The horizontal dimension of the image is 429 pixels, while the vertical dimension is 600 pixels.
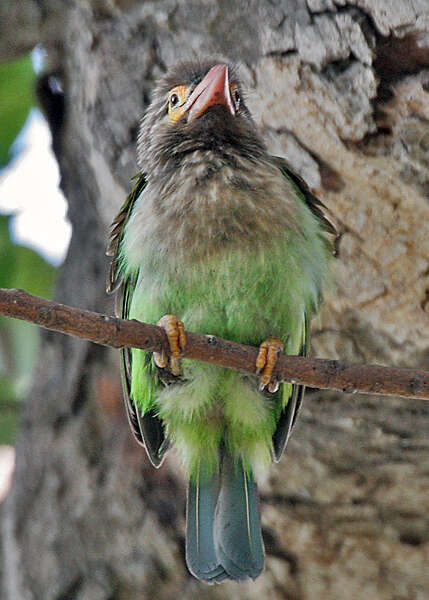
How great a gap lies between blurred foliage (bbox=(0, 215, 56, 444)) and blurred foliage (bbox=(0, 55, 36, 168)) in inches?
13.6

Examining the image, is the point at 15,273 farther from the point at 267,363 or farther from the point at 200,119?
the point at 267,363

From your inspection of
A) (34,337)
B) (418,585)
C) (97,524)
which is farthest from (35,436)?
(418,585)

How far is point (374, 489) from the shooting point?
2.78 meters

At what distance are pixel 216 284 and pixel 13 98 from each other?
180 centimetres

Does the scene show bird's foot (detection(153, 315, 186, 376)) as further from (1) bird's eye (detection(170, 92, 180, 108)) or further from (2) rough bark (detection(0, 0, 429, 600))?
(1) bird's eye (detection(170, 92, 180, 108))

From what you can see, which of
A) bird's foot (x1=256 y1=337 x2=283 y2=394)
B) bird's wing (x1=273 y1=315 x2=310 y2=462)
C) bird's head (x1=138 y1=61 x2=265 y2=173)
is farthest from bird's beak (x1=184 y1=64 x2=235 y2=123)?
bird's foot (x1=256 y1=337 x2=283 y2=394)

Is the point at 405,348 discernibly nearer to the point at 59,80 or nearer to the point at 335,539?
the point at 335,539

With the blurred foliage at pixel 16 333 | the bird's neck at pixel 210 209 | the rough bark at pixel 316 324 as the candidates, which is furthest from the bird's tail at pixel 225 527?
the blurred foliage at pixel 16 333

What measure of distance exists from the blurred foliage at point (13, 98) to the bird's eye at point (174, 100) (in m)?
1.05

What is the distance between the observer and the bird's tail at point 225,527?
2406 millimetres

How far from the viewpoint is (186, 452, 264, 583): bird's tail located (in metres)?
2.41

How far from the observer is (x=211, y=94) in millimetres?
2492

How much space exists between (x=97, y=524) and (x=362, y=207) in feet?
5.47

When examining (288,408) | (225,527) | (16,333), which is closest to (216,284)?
(288,408)
